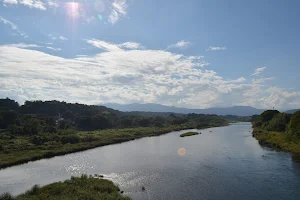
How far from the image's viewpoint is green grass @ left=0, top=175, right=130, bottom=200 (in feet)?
98.3

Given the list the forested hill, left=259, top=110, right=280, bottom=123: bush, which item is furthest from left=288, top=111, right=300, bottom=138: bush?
the forested hill

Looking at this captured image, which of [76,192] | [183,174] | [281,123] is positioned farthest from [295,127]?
[76,192]

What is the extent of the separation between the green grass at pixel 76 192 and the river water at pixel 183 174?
2.90 metres

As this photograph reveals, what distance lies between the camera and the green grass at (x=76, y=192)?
98.3ft

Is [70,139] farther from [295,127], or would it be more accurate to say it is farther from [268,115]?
[268,115]

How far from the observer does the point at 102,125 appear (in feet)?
494

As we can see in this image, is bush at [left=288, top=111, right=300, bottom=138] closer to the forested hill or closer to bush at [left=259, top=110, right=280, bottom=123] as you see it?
bush at [left=259, top=110, right=280, bottom=123]

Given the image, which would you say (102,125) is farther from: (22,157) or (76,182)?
(76,182)

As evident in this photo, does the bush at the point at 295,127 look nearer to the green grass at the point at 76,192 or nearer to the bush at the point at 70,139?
the green grass at the point at 76,192

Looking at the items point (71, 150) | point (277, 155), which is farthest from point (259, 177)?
point (71, 150)

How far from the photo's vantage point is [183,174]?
144 feet

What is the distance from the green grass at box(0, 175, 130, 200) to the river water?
290 centimetres

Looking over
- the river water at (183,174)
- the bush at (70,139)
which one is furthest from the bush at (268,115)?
the bush at (70,139)

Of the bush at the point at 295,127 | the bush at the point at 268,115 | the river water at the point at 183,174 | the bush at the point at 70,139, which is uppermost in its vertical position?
the bush at the point at 268,115
